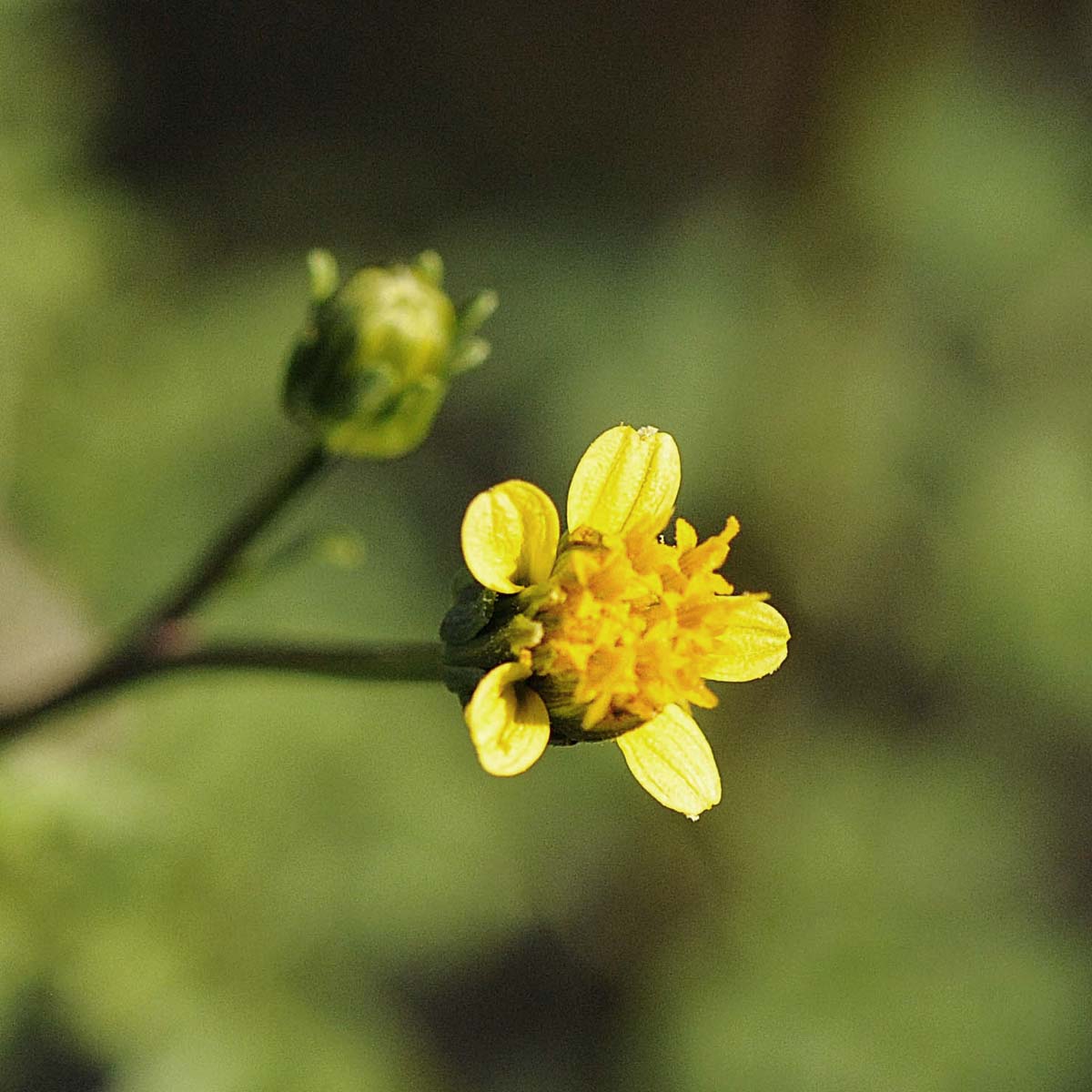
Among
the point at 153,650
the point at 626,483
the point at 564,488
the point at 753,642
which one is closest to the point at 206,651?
the point at 153,650

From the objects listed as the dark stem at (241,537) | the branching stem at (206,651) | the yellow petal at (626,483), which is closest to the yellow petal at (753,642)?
the yellow petal at (626,483)

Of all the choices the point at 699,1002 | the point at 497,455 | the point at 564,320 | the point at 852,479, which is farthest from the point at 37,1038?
the point at 852,479

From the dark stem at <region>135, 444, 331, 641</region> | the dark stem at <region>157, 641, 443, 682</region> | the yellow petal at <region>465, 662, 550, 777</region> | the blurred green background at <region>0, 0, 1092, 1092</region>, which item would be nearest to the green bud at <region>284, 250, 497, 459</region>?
the dark stem at <region>135, 444, 331, 641</region>

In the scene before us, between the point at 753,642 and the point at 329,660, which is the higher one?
the point at 753,642

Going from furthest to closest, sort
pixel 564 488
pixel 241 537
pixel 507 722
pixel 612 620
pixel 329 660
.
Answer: pixel 564 488 → pixel 241 537 → pixel 329 660 → pixel 612 620 → pixel 507 722

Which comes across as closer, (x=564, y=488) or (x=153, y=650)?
(x=153, y=650)

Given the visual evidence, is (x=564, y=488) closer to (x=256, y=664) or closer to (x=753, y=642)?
(x=256, y=664)
